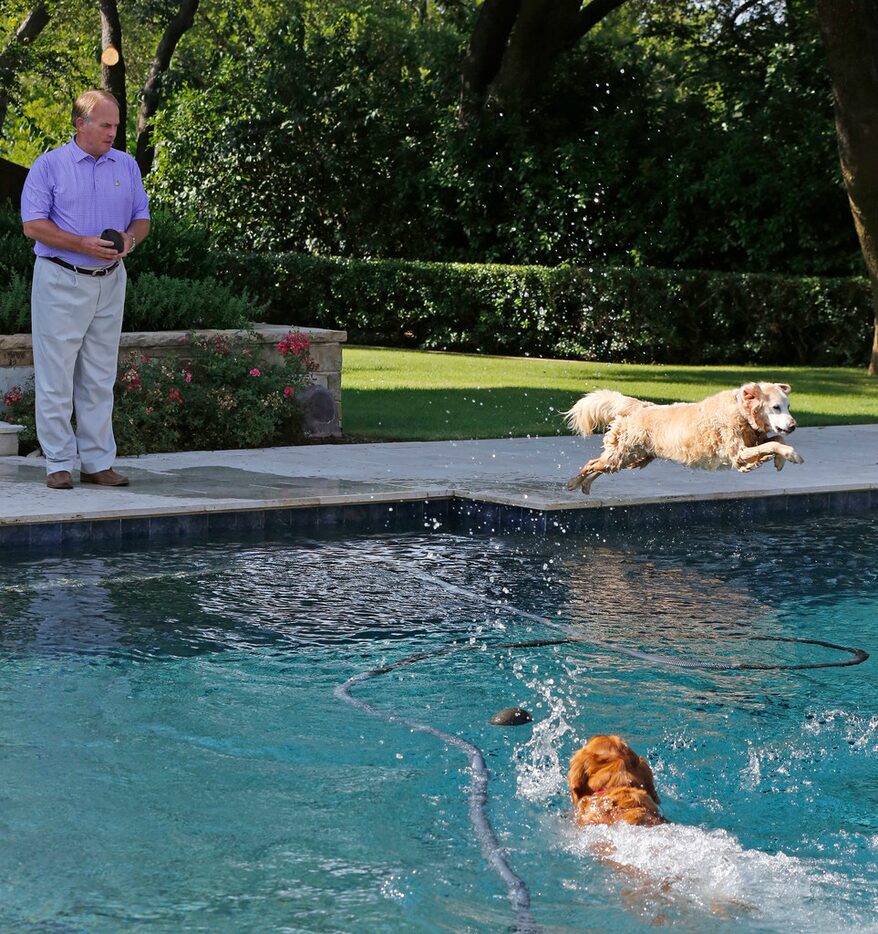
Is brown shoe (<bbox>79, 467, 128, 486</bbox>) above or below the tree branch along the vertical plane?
below

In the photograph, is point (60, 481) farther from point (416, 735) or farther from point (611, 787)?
point (611, 787)

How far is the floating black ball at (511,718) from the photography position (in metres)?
5.39

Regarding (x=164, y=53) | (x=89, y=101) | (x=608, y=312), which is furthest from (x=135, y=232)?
(x=164, y=53)

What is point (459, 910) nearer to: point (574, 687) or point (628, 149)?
point (574, 687)

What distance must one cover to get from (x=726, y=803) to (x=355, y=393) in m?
10.8

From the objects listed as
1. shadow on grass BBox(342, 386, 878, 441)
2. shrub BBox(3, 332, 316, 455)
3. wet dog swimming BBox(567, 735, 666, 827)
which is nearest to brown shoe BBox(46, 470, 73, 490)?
shrub BBox(3, 332, 316, 455)

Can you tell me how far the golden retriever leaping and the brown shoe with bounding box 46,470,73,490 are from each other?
3.10 meters

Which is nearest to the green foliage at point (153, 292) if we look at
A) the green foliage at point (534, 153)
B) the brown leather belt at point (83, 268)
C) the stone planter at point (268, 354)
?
the stone planter at point (268, 354)

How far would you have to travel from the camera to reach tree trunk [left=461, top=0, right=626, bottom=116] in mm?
23578

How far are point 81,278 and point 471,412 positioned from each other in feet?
18.1

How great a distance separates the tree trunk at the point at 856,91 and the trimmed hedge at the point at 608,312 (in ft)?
9.52

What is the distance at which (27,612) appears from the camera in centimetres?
665

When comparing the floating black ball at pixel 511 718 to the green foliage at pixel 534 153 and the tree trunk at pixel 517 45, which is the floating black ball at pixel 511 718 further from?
the tree trunk at pixel 517 45

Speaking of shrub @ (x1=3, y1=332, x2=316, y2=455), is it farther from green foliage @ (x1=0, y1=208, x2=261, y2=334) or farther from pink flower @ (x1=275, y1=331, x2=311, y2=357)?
green foliage @ (x1=0, y1=208, x2=261, y2=334)
